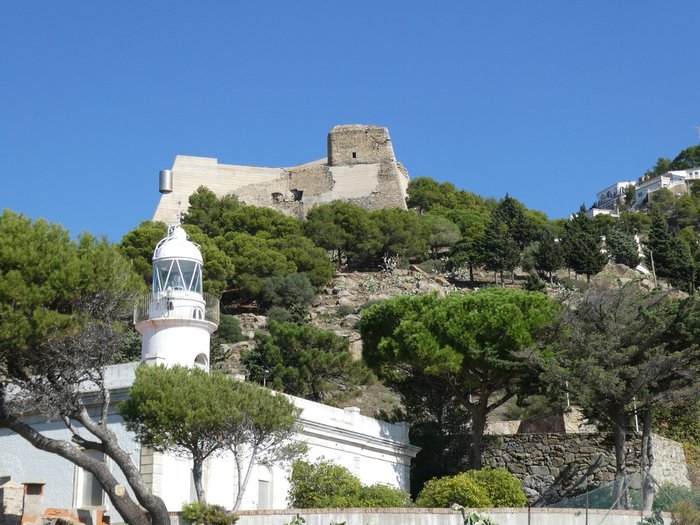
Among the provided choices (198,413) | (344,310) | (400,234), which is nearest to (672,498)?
(198,413)

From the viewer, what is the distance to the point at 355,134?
73125 millimetres

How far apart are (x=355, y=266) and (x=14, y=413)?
4146 cm

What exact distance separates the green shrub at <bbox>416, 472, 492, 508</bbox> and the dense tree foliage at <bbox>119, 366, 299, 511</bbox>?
4755 mm

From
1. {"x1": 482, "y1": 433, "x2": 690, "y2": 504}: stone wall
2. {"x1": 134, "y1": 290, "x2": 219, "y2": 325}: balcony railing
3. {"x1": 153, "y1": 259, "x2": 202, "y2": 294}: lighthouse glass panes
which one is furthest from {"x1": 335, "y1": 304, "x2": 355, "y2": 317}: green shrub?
{"x1": 134, "y1": 290, "x2": 219, "y2": 325}: balcony railing

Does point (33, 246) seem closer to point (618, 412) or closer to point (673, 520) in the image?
point (673, 520)

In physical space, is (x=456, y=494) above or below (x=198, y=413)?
below

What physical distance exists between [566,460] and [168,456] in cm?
1087

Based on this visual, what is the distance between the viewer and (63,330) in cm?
1491

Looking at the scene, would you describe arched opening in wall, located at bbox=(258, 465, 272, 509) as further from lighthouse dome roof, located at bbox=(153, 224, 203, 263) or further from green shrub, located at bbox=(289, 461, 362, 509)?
lighthouse dome roof, located at bbox=(153, 224, 203, 263)

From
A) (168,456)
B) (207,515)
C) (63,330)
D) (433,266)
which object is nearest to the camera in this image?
(63,330)

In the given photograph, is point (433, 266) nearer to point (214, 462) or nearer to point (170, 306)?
point (170, 306)

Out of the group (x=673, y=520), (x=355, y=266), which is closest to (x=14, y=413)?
(x=673, y=520)

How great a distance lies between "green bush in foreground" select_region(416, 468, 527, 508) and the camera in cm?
2022

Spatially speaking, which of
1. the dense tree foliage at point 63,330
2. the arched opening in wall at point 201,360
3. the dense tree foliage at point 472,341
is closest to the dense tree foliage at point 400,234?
the dense tree foliage at point 472,341
